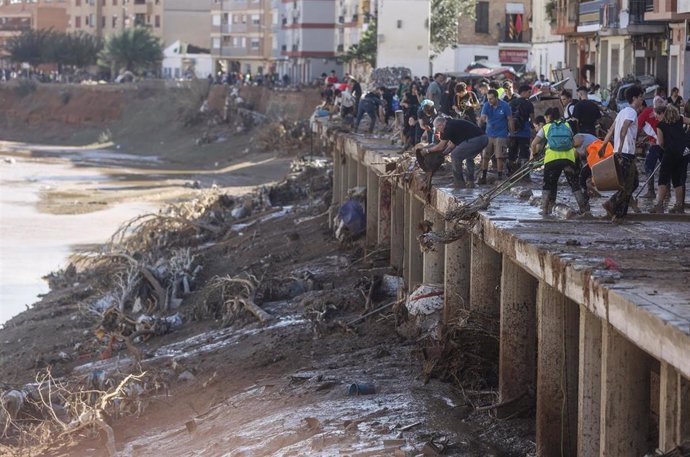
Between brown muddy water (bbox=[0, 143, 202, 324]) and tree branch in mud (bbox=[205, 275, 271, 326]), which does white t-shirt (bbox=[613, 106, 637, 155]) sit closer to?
tree branch in mud (bbox=[205, 275, 271, 326])

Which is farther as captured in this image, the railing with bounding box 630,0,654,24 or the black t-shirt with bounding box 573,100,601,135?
the railing with bounding box 630,0,654,24

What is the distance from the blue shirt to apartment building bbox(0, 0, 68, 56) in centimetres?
11432

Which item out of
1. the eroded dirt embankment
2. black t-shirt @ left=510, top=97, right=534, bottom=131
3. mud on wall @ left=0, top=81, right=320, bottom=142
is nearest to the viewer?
black t-shirt @ left=510, top=97, right=534, bottom=131

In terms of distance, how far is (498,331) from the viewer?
15266 millimetres

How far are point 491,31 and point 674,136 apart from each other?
52.1m

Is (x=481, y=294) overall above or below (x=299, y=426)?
above

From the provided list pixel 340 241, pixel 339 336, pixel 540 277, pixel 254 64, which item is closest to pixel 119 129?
pixel 254 64

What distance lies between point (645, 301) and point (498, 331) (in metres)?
5.27

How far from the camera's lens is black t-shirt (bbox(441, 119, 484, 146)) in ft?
57.2

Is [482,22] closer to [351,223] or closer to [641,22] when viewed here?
[641,22]

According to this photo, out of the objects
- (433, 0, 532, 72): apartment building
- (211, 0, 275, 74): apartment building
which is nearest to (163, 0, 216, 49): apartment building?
(211, 0, 275, 74): apartment building

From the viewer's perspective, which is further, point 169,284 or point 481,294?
point 169,284

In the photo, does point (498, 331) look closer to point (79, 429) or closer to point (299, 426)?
point (299, 426)

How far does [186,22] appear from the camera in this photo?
396 feet
